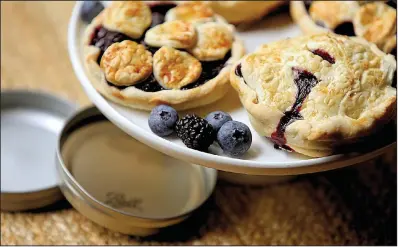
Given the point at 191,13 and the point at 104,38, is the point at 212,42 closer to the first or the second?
the point at 191,13

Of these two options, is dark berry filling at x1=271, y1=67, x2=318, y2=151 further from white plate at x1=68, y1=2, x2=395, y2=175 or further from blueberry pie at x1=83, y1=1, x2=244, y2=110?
blueberry pie at x1=83, y1=1, x2=244, y2=110

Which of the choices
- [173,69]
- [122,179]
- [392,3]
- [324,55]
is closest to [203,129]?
[173,69]

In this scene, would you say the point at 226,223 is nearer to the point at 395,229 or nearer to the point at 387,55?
the point at 395,229

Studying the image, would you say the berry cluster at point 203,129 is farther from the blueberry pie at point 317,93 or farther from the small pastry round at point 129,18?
the small pastry round at point 129,18

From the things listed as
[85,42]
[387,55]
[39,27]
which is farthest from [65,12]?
[387,55]

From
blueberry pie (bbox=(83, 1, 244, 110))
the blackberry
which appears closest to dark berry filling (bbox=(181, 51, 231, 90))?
blueberry pie (bbox=(83, 1, 244, 110))

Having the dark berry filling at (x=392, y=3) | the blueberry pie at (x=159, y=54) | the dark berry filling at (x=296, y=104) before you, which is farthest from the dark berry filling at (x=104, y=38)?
the dark berry filling at (x=392, y=3)

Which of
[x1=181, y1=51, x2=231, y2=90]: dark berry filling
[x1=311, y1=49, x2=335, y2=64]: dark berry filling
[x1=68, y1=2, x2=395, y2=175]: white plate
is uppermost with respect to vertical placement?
[x1=311, y1=49, x2=335, y2=64]: dark berry filling
